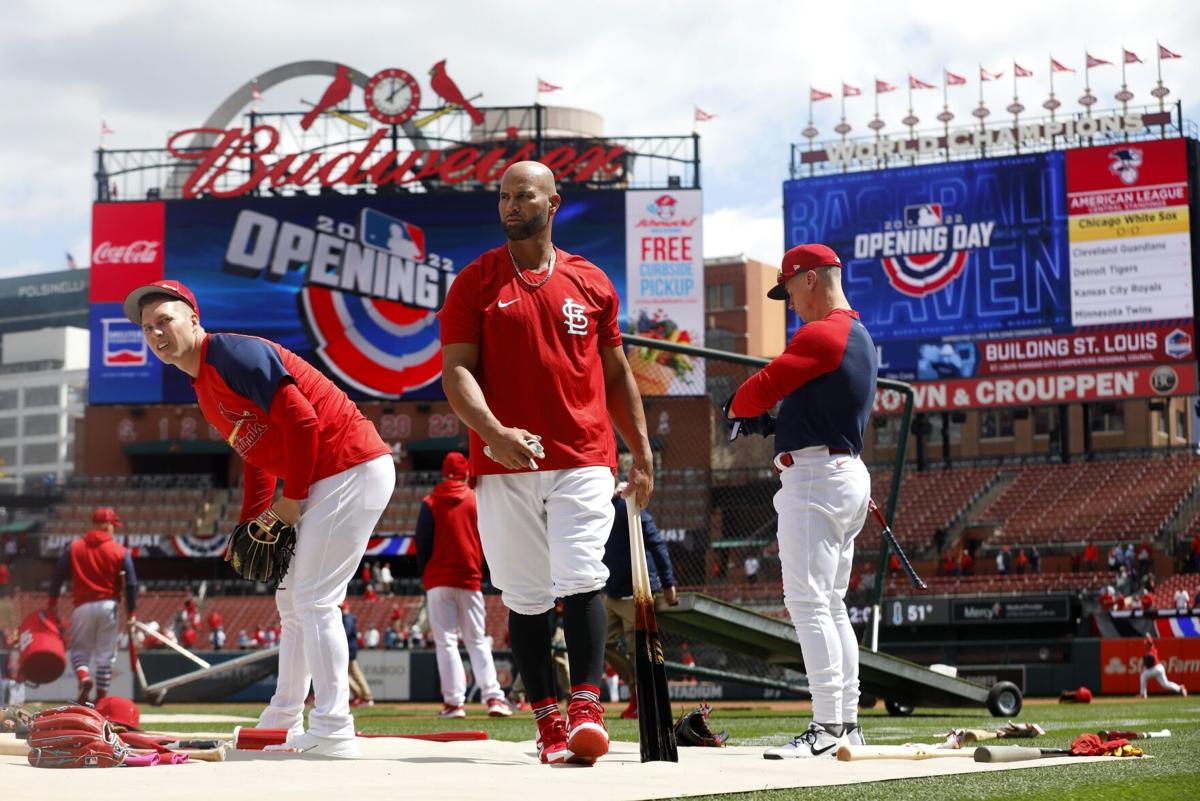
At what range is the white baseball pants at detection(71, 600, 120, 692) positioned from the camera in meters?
13.5

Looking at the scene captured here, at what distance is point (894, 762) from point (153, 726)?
6455 millimetres

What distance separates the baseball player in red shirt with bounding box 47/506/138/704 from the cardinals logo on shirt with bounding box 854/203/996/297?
99.6 ft

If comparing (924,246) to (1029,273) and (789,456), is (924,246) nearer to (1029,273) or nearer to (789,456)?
(1029,273)

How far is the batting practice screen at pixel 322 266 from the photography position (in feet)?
140

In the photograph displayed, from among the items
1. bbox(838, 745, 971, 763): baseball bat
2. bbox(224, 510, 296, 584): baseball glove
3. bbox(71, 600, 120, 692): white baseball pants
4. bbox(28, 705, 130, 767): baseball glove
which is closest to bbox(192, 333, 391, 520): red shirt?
bbox(224, 510, 296, 584): baseball glove

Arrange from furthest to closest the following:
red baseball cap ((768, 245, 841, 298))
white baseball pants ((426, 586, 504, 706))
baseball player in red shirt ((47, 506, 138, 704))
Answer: baseball player in red shirt ((47, 506, 138, 704)) < white baseball pants ((426, 586, 504, 706)) < red baseball cap ((768, 245, 841, 298))

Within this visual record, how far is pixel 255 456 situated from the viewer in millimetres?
5781

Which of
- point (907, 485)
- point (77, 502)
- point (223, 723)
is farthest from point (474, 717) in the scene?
point (77, 502)

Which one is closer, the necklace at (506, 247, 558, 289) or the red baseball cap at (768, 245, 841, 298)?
the necklace at (506, 247, 558, 289)

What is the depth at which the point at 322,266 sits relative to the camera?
43344 millimetres

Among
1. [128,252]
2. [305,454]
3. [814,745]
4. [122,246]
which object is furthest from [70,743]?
[122,246]

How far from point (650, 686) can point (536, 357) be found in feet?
3.89

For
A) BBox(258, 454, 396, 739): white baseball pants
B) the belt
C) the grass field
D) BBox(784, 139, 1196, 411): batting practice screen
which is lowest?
the grass field

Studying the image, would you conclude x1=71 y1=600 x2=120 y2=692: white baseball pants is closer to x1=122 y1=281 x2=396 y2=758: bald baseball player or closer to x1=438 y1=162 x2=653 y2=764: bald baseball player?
x1=122 y1=281 x2=396 y2=758: bald baseball player
